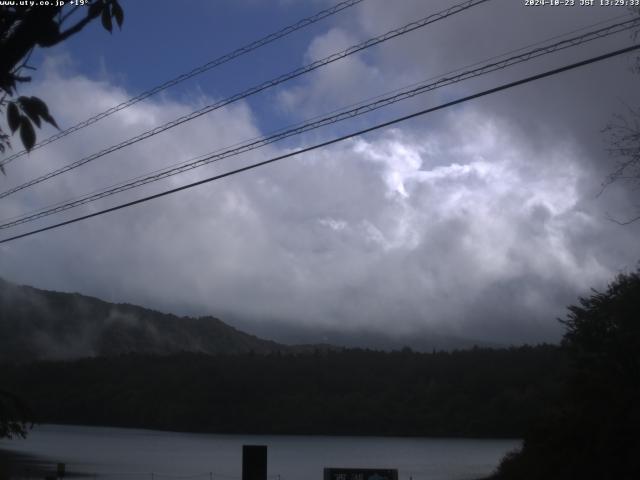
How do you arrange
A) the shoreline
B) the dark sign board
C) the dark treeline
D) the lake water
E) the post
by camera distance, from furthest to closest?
the dark treeline
the lake water
the shoreline
the dark sign board
the post

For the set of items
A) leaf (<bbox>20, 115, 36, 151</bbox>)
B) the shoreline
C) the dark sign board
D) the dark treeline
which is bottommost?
the dark sign board

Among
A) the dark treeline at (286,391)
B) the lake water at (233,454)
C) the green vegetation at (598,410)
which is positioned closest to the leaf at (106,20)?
the green vegetation at (598,410)

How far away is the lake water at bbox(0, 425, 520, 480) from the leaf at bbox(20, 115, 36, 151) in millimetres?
45885

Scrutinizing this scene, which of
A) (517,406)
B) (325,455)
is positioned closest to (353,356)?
(517,406)

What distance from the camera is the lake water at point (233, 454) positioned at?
65.5 m

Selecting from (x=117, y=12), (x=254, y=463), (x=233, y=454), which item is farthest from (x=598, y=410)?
(x=233, y=454)

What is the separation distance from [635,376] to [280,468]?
44.1 metres

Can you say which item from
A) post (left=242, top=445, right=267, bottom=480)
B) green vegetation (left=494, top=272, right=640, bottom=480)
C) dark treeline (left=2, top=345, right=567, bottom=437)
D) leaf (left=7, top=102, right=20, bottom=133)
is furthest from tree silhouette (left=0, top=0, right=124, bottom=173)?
dark treeline (left=2, top=345, right=567, bottom=437)

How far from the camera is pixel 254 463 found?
51.3 feet

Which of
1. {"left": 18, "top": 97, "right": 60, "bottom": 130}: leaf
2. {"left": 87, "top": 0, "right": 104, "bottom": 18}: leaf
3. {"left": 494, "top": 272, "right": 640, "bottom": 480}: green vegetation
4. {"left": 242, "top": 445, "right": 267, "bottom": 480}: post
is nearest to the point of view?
{"left": 18, "top": 97, "right": 60, "bottom": 130}: leaf

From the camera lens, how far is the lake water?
2579 inches

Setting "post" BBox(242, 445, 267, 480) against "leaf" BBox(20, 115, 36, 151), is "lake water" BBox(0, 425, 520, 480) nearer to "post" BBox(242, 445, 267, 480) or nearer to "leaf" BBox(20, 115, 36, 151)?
"post" BBox(242, 445, 267, 480)

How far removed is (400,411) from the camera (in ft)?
431

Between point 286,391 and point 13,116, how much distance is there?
141 meters
